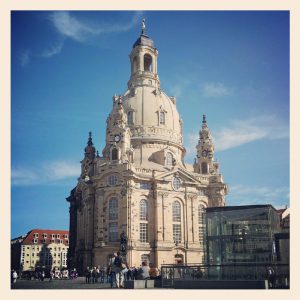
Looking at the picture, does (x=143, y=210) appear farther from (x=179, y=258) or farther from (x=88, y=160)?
(x=88, y=160)

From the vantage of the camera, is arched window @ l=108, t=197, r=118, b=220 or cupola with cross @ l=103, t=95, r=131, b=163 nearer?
arched window @ l=108, t=197, r=118, b=220

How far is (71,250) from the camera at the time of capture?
63.2 m

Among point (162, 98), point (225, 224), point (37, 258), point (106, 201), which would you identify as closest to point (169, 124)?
point (162, 98)

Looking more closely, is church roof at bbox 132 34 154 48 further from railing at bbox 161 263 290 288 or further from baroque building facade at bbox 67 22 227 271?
railing at bbox 161 263 290 288

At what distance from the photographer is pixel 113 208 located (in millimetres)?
54531

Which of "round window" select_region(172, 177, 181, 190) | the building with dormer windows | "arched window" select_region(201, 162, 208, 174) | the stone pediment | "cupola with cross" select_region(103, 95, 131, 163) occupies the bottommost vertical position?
the building with dormer windows

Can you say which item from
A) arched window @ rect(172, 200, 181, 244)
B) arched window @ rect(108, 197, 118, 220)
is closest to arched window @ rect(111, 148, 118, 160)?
arched window @ rect(108, 197, 118, 220)

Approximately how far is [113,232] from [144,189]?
6.43 meters

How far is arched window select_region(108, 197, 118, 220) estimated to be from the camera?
54.3 m

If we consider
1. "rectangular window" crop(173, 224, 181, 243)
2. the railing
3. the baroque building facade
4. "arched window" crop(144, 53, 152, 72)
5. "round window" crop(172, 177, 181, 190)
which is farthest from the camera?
"arched window" crop(144, 53, 152, 72)

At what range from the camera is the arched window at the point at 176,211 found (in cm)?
5688

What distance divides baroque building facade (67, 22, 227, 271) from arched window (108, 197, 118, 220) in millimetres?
120

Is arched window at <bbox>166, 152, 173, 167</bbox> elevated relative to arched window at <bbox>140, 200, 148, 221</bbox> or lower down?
elevated

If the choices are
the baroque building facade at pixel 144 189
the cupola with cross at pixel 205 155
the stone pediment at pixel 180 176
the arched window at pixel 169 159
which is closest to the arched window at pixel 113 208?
the baroque building facade at pixel 144 189
